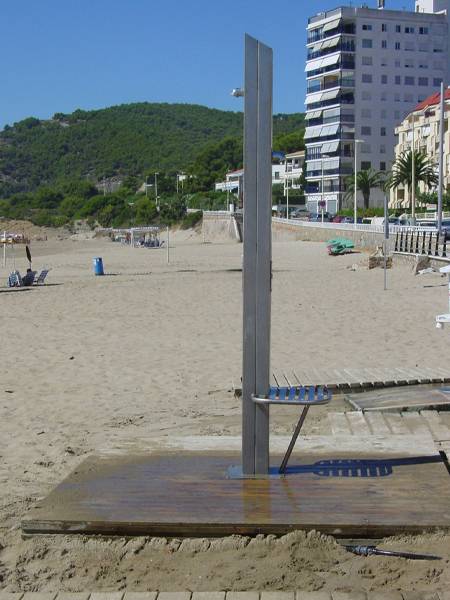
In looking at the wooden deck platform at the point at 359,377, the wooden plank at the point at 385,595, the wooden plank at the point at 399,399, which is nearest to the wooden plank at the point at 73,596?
the wooden plank at the point at 385,595

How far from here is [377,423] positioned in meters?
6.54

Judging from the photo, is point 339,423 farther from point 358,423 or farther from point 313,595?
point 313,595

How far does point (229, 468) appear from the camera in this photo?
16.2 ft

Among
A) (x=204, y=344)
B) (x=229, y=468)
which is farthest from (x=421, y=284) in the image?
(x=229, y=468)

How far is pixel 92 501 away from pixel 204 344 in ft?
24.8

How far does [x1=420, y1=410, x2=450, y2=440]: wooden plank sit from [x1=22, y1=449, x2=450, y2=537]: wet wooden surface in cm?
100

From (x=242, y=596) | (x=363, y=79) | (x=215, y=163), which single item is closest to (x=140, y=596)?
(x=242, y=596)

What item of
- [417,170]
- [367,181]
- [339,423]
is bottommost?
[339,423]

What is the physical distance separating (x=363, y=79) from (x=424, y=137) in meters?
19.3

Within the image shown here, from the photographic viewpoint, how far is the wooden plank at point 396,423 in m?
6.28

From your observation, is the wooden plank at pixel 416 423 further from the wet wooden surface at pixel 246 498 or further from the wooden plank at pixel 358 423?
the wet wooden surface at pixel 246 498

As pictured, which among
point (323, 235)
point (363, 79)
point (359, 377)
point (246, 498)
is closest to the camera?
point (246, 498)

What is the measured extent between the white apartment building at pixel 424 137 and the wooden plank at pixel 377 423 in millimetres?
68736

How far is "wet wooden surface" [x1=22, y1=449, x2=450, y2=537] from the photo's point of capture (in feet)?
13.5
